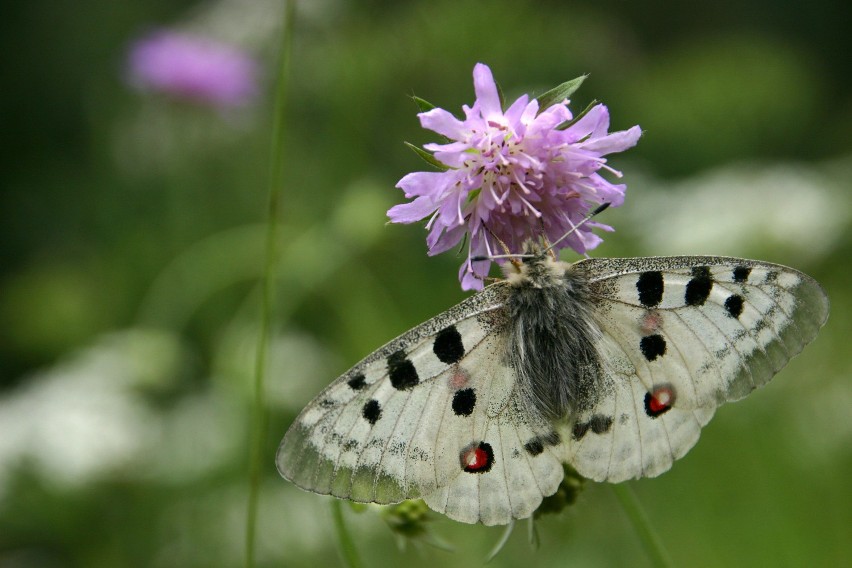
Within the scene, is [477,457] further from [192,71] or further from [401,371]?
[192,71]

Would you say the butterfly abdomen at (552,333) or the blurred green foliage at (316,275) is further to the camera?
the blurred green foliage at (316,275)

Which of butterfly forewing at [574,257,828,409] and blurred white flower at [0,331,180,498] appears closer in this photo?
butterfly forewing at [574,257,828,409]

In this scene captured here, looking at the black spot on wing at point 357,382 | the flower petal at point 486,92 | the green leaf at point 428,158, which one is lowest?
the black spot on wing at point 357,382

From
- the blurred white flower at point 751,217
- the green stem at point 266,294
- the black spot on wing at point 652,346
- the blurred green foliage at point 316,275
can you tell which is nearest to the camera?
the black spot on wing at point 652,346

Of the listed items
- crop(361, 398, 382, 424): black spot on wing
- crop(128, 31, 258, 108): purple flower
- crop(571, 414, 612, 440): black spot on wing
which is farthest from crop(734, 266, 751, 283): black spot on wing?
crop(128, 31, 258, 108): purple flower

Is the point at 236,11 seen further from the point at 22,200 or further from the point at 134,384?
the point at 134,384

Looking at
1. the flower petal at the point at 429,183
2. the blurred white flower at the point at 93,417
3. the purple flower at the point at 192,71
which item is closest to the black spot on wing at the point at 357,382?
the flower petal at the point at 429,183

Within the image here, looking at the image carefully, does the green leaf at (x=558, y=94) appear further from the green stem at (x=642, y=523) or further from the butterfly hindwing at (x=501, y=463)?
the green stem at (x=642, y=523)

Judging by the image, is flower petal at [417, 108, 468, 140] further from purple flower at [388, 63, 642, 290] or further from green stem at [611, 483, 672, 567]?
green stem at [611, 483, 672, 567]
